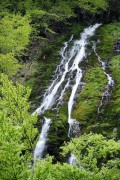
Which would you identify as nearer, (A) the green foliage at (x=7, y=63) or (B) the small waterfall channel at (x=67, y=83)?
(B) the small waterfall channel at (x=67, y=83)

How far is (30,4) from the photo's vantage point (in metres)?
53.5

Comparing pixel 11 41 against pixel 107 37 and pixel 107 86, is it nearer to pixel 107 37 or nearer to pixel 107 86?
pixel 107 86

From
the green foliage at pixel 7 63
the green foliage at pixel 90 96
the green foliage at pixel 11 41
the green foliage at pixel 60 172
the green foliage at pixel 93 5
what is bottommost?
the green foliage at pixel 60 172

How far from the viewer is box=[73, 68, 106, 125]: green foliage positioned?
104 feet

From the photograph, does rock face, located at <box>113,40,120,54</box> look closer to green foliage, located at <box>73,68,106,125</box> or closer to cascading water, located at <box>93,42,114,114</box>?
cascading water, located at <box>93,42,114,114</box>

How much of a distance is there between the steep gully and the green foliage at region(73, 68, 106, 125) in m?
0.57

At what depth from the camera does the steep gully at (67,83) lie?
2981 cm

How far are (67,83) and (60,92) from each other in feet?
7.38

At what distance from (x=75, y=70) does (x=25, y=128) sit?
2212 centimetres

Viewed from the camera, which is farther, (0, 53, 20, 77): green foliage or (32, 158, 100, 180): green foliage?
(0, 53, 20, 77): green foliage

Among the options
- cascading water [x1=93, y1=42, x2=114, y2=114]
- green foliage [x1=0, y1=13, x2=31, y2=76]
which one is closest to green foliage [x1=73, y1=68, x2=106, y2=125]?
cascading water [x1=93, y1=42, x2=114, y2=114]

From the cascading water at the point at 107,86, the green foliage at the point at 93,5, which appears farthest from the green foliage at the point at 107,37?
the green foliage at the point at 93,5

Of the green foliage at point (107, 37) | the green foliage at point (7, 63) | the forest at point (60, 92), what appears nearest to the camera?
the forest at point (60, 92)

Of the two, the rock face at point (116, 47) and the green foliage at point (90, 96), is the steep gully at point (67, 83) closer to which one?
the green foliage at point (90, 96)
